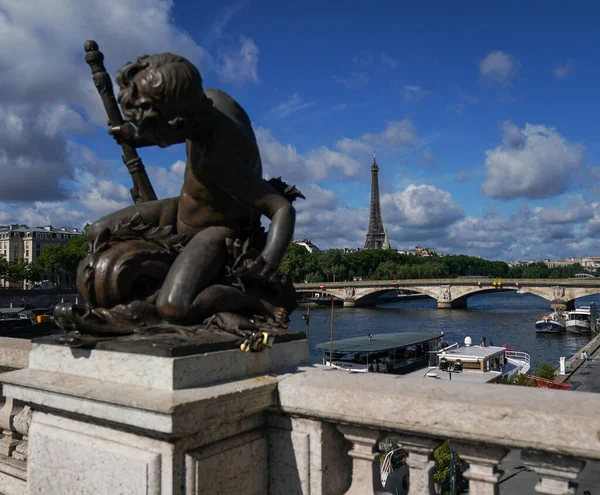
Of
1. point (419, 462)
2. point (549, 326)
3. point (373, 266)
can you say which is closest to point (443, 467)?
point (419, 462)

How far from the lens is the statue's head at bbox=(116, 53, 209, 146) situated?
3.01 metres

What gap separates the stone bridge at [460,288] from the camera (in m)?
66.8

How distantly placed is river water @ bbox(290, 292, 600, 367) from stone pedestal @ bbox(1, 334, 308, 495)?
30563 millimetres

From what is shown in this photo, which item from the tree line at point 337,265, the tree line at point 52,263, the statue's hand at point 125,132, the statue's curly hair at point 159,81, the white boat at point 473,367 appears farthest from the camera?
the tree line at point 337,265

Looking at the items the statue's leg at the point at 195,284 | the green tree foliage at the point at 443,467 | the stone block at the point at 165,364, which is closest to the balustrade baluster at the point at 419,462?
the stone block at the point at 165,364

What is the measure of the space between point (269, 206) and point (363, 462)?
5.11 ft

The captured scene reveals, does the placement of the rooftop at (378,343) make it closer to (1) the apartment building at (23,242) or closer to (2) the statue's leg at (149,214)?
(2) the statue's leg at (149,214)

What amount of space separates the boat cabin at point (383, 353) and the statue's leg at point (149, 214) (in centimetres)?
2313

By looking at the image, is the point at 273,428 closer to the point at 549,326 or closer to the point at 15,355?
the point at 15,355

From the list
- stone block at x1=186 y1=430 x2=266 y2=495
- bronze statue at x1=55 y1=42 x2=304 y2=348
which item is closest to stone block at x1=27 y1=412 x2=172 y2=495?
stone block at x1=186 y1=430 x2=266 y2=495

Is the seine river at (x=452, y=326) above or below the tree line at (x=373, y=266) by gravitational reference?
below

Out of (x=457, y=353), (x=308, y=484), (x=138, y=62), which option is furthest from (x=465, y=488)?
(x=457, y=353)

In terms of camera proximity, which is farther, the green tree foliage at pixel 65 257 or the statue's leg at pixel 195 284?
the green tree foliage at pixel 65 257

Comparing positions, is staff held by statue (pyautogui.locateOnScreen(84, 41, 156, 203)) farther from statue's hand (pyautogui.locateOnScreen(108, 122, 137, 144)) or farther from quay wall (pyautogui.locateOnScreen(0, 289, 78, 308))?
quay wall (pyautogui.locateOnScreen(0, 289, 78, 308))
